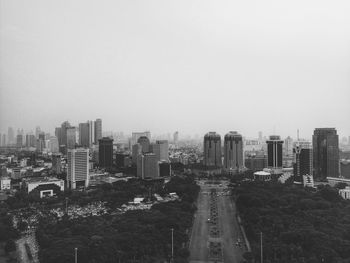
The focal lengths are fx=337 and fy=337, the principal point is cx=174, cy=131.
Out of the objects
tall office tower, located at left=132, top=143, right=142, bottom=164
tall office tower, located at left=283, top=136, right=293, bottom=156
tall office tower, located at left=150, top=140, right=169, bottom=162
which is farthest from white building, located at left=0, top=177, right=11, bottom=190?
tall office tower, located at left=283, top=136, right=293, bottom=156

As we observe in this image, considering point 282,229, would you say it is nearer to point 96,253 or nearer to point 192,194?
point 96,253

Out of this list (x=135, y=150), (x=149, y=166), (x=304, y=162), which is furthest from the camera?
(x=135, y=150)

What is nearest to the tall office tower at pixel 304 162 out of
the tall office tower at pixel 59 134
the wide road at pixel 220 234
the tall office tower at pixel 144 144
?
the wide road at pixel 220 234

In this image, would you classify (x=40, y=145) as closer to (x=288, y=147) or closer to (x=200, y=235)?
(x=288, y=147)

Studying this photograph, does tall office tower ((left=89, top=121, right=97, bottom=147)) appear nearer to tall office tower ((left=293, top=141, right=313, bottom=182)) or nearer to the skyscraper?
the skyscraper

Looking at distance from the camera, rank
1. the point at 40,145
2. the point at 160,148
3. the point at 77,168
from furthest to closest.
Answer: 1. the point at 40,145
2. the point at 160,148
3. the point at 77,168

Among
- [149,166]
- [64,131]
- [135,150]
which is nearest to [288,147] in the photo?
[135,150]
